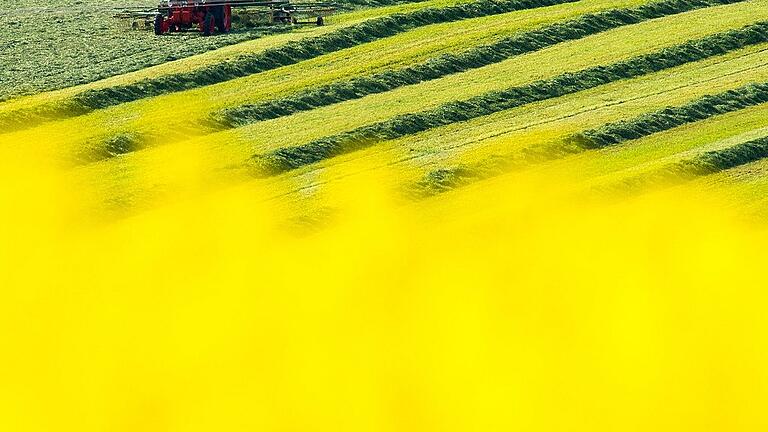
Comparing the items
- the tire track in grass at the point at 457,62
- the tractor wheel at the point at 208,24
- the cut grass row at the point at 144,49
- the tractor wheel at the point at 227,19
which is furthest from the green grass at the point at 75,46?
the tire track in grass at the point at 457,62

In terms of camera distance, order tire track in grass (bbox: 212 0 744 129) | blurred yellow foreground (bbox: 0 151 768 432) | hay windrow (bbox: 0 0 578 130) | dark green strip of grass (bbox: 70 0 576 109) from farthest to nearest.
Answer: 1. dark green strip of grass (bbox: 70 0 576 109)
2. tire track in grass (bbox: 212 0 744 129)
3. hay windrow (bbox: 0 0 578 130)
4. blurred yellow foreground (bbox: 0 151 768 432)

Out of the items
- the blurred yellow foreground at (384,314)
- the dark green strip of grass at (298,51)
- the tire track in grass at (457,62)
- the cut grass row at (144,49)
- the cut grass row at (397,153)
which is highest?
the cut grass row at (144,49)

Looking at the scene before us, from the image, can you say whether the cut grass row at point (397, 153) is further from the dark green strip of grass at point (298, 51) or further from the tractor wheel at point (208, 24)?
the tractor wheel at point (208, 24)

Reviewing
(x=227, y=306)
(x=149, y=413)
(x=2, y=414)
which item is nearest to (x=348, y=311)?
(x=227, y=306)

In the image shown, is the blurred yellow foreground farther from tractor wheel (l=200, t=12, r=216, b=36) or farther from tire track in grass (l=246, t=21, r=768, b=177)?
tractor wheel (l=200, t=12, r=216, b=36)

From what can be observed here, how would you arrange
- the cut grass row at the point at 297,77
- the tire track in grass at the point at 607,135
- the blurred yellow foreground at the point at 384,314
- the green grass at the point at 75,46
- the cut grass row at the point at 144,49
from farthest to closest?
the green grass at the point at 75,46
the cut grass row at the point at 144,49
the cut grass row at the point at 297,77
the tire track in grass at the point at 607,135
the blurred yellow foreground at the point at 384,314

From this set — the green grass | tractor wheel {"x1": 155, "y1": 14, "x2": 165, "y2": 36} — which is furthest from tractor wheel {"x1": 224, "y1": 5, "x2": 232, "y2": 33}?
tractor wheel {"x1": 155, "y1": 14, "x2": 165, "y2": 36}

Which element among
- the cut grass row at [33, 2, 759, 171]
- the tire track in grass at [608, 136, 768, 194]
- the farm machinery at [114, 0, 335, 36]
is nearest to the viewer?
the tire track in grass at [608, 136, 768, 194]
